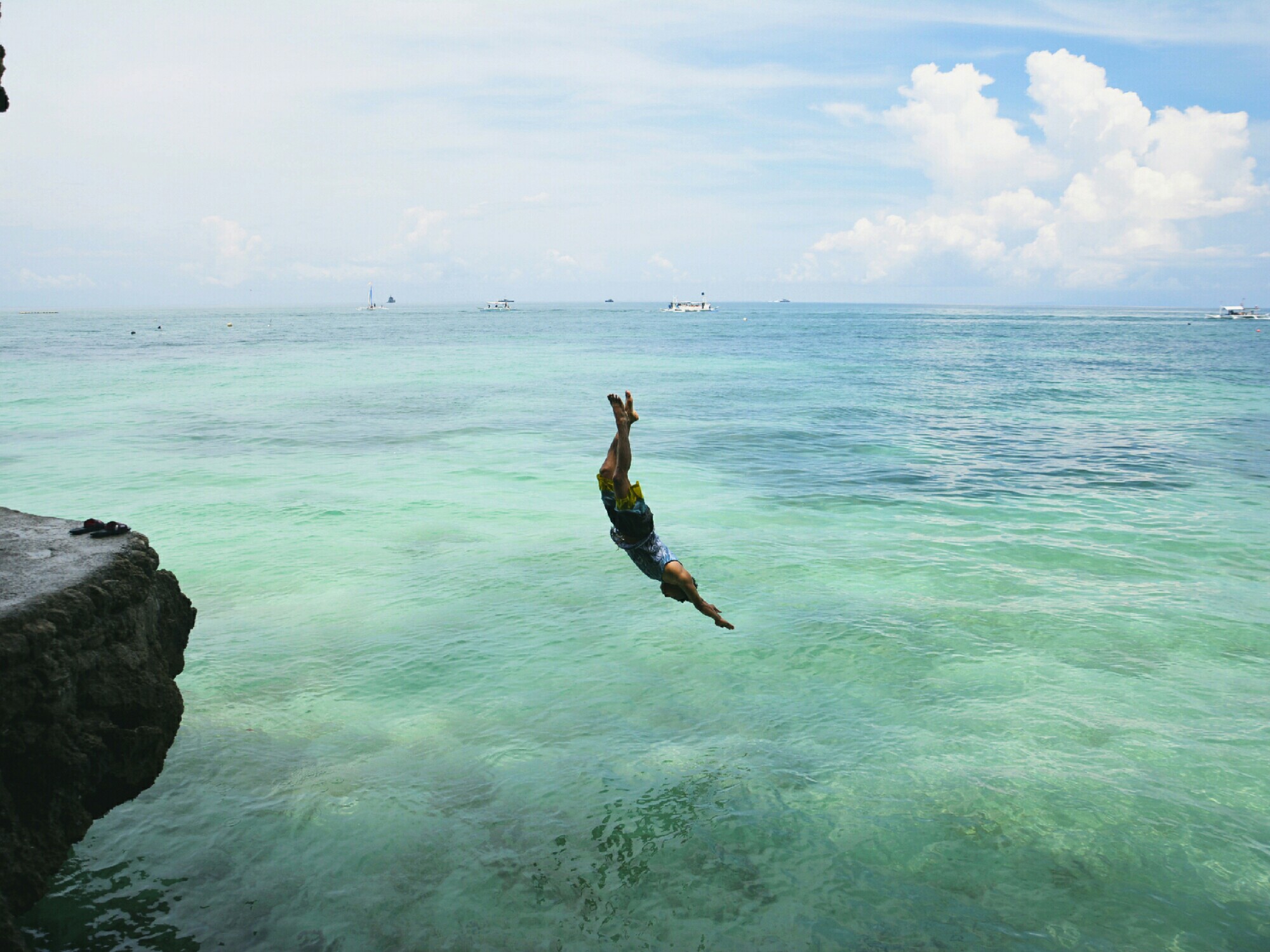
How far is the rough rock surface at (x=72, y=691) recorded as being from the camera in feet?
15.7

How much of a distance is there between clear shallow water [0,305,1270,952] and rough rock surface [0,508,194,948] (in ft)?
3.59

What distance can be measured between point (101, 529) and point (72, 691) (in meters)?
1.51

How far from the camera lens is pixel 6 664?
4.72 metres

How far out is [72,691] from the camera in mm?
5172

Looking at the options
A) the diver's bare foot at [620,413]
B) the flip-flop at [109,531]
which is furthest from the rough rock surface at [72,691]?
the diver's bare foot at [620,413]

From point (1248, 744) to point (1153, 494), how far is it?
1177cm

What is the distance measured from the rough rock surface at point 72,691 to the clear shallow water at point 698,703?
1094mm

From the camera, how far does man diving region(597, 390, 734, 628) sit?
6.89m

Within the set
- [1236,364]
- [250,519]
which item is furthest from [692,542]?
[1236,364]

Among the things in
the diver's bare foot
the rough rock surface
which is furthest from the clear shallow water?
the diver's bare foot

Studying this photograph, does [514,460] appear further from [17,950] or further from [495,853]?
[17,950]

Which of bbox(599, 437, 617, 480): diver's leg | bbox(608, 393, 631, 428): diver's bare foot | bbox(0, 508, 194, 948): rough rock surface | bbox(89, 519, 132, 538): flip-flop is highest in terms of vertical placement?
bbox(608, 393, 631, 428): diver's bare foot

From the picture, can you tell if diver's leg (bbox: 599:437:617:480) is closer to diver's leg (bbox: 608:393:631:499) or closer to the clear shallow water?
diver's leg (bbox: 608:393:631:499)

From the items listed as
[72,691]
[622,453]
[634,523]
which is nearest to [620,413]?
[622,453]
